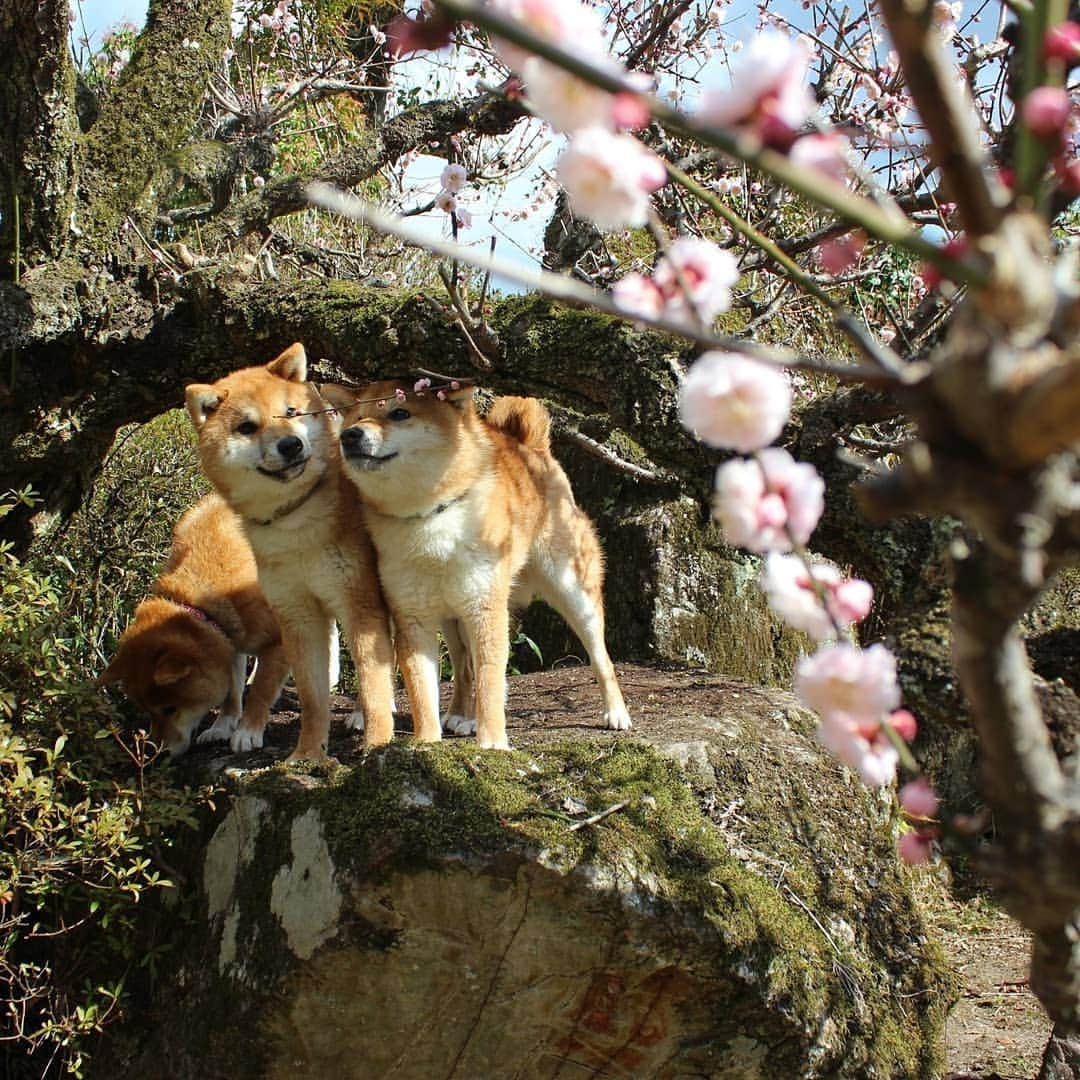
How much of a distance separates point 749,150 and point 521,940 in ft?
9.33

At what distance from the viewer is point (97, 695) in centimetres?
444

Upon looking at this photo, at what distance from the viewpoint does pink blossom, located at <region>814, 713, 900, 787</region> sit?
1605mm

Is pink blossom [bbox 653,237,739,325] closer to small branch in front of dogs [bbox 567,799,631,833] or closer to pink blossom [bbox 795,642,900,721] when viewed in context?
pink blossom [bbox 795,642,900,721]

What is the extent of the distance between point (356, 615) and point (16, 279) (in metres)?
1.95

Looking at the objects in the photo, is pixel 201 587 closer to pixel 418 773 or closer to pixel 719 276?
pixel 418 773

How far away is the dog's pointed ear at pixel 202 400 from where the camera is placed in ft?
15.4

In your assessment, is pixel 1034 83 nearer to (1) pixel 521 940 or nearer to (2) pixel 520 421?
(1) pixel 521 940

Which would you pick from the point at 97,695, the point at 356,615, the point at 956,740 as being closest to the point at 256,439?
the point at 356,615

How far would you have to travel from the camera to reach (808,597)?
1.67 m

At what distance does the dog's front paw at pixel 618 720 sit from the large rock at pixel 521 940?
54 centimetres

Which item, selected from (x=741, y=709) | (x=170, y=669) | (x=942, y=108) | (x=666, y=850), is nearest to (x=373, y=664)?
(x=170, y=669)

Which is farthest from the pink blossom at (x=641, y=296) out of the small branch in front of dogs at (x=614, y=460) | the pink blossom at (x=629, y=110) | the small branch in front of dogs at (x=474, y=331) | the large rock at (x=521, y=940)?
the small branch in front of dogs at (x=614, y=460)

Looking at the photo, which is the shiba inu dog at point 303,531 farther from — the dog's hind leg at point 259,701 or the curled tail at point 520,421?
the curled tail at point 520,421

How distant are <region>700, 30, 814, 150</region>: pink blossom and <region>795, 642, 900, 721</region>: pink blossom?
0.67 m
